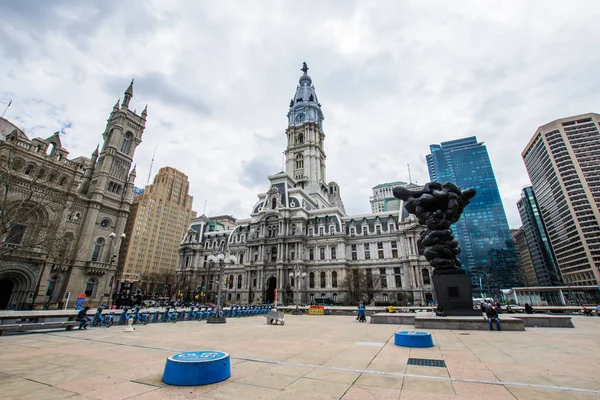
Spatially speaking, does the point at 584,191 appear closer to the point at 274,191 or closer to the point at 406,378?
the point at 274,191

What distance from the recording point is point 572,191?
9362 cm

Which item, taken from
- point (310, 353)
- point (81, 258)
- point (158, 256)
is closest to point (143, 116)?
point (81, 258)

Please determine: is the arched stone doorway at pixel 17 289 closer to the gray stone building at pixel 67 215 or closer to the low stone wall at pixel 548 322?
the gray stone building at pixel 67 215

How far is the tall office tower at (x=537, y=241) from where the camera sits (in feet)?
378

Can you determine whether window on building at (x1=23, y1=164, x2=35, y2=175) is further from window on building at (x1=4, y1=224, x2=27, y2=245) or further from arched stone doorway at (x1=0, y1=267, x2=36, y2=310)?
arched stone doorway at (x1=0, y1=267, x2=36, y2=310)

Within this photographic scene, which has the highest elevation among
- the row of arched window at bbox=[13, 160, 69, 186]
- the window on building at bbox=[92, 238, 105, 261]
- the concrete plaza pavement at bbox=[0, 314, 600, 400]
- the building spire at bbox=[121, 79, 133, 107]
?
the building spire at bbox=[121, 79, 133, 107]

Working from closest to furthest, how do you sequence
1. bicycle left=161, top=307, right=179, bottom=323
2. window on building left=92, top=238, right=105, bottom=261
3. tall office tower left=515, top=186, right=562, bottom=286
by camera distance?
bicycle left=161, top=307, right=179, bottom=323 < window on building left=92, top=238, right=105, bottom=261 < tall office tower left=515, top=186, right=562, bottom=286

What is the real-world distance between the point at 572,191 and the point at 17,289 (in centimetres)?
14153

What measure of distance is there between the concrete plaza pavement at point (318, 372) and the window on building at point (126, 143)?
47216 millimetres

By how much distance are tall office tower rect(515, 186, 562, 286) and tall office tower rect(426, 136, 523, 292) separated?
1424 cm

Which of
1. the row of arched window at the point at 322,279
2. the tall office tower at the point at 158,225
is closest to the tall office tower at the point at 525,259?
the row of arched window at the point at 322,279

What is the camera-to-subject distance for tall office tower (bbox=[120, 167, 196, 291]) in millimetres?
103188

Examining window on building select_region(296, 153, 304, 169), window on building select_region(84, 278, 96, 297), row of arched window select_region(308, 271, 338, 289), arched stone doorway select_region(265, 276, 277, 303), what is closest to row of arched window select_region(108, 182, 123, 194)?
window on building select_region(84, 278, 96, 297)

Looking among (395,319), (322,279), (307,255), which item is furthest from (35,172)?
(322,279)
